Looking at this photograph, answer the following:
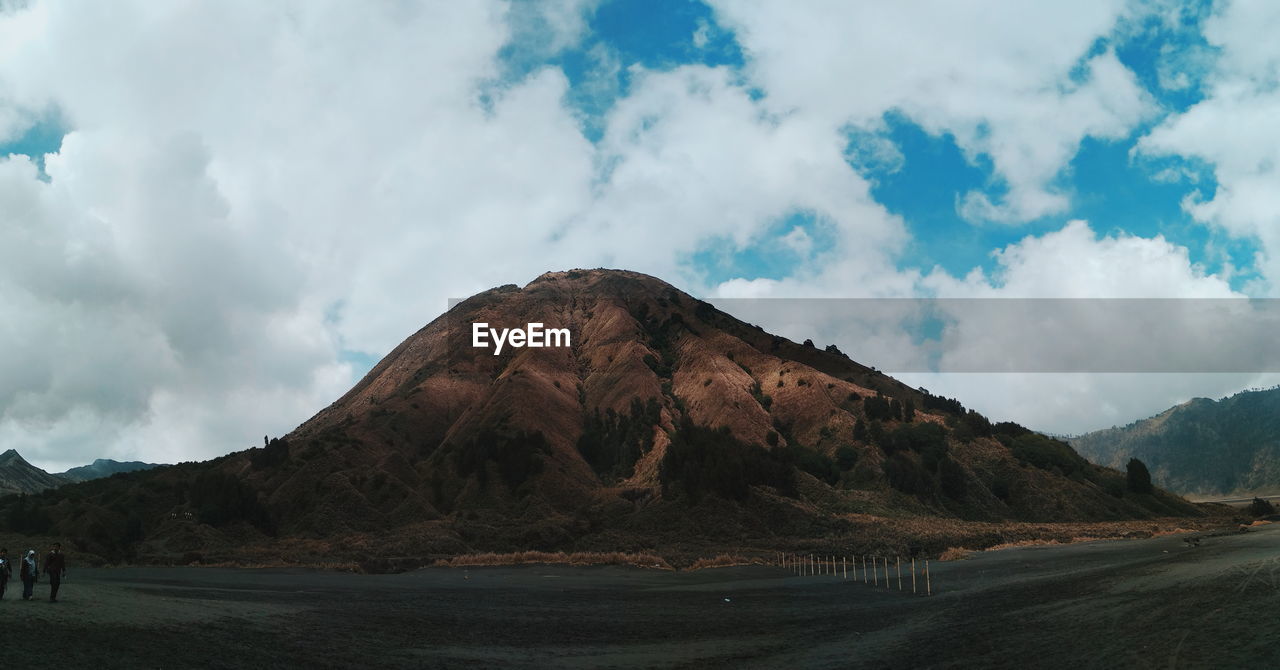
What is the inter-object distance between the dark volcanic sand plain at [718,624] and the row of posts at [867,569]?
1.43 m

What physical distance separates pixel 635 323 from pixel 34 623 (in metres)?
141

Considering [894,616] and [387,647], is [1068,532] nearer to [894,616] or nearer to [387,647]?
[894,616]

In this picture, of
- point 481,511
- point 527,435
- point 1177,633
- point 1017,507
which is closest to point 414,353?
point 527,435

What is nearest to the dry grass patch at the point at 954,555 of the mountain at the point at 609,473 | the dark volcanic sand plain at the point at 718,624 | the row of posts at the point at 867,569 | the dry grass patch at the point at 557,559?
the row of posts at the point at 867,569

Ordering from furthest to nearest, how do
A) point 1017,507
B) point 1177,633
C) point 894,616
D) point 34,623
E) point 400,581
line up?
point 1017,507 < point 400,581 < point 894,616 < point 34,623 < point 1177,633

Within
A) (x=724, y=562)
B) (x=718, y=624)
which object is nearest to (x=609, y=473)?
(x=724, y=562)

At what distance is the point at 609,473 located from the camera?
10975 centimetres

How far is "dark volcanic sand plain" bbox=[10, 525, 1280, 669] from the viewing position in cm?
1762

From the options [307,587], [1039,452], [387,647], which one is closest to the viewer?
[387,647]

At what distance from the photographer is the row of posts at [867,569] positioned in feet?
132

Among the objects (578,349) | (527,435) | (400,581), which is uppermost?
(578,349)

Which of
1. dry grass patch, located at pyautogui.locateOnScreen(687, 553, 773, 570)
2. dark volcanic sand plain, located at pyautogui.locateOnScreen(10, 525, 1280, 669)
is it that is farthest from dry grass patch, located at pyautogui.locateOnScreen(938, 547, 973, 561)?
dark volcanic sand plain, located at pyautogui.locateOnScreen(10, 525, 1280, 669)

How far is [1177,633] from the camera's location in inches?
674

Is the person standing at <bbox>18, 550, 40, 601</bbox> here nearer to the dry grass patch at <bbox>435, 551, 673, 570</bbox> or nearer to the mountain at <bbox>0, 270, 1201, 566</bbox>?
the dry grass patch at <bbox>435, 551, 673, 570</bbox>
